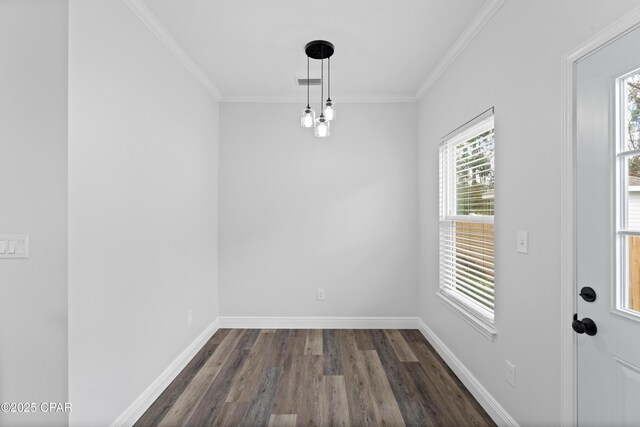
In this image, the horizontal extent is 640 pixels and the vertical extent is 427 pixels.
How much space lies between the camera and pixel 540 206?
1.66 metres

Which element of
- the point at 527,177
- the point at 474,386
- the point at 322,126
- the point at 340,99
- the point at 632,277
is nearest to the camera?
the point at 632,277

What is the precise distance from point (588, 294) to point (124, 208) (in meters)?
2.42

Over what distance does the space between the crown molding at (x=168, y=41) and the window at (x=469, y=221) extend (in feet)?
7.78

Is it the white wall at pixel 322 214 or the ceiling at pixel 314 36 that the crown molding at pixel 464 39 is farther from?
the white wall at pixel 322 214

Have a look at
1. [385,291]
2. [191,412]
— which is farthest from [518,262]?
[191,412]

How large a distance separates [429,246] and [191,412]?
2.54 m

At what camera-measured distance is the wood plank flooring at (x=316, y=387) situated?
2104mm

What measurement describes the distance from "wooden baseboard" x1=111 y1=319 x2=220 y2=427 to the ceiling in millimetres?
2584

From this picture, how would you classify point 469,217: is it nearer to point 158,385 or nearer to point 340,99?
point 340,99

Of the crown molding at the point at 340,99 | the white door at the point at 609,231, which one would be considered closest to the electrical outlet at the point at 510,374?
the white door at the point at 609,231

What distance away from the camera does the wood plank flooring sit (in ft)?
6.90

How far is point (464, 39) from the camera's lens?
7.98 ft

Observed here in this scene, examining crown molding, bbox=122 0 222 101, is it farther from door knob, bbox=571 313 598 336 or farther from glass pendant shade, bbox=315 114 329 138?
door knob, bbox=571 313 598 336

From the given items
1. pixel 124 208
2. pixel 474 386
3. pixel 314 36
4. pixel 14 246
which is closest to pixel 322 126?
pixel 314 36
